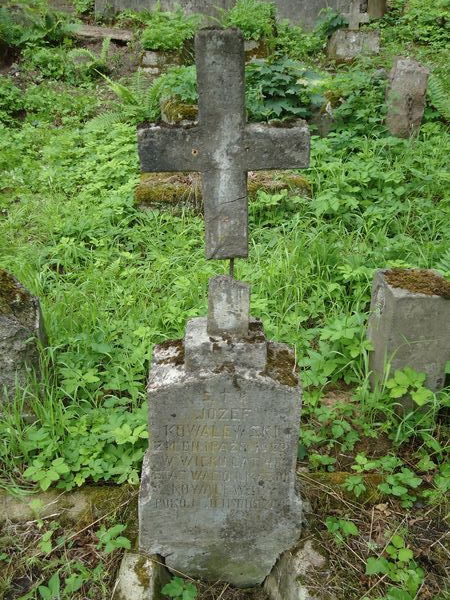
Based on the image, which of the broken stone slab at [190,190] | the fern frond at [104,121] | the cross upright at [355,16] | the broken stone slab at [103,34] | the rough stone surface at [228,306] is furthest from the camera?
the broken stone slab at [103,34]

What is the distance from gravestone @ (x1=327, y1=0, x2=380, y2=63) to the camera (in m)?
9.24

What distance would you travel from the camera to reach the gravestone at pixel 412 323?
3.21 metres

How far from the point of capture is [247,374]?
7.63ft

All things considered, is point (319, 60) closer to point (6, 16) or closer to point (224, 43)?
point (6, 16)

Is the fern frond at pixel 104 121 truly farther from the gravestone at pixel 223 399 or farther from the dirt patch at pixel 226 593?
the dirt patch at pixel 226 593

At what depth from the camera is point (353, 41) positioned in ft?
30.6

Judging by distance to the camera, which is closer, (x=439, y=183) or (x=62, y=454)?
(x=62, y=454)

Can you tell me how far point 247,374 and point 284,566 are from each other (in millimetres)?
997

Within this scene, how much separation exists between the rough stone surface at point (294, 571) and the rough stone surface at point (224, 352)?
3.04ft

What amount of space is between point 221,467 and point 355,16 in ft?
29.7

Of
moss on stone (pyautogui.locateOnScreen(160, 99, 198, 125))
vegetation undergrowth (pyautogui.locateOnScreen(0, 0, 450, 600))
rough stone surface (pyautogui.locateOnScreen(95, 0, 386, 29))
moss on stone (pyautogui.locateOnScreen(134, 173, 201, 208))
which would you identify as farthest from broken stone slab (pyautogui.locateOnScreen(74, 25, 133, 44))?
moss on stone (pyautogui.locateOnScreen(134, 173, 201, 208))

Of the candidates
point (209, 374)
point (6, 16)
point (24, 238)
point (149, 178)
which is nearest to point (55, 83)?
point (6, 16)

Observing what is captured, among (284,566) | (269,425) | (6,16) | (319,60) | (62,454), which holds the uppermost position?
(6,16)

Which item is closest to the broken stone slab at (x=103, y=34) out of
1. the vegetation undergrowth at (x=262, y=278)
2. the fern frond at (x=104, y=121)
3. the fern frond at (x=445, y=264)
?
the vegetation undergrowth at (x=262, y=278)
